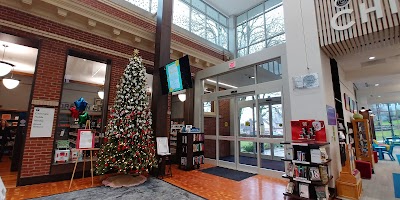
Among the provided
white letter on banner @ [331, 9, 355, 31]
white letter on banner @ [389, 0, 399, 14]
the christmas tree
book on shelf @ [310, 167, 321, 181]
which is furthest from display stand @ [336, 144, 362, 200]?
the christmas tree

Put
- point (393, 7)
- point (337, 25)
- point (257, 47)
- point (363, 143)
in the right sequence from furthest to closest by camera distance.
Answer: point (257, 47) < point (363, 143) < point (337, 25) < point (393, 7)

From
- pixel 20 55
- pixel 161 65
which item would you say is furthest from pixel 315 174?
pixel 20 55

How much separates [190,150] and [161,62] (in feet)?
8.77

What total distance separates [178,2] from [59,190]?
726 centimetres

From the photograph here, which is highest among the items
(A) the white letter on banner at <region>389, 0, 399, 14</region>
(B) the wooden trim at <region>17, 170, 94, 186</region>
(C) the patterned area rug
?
(A) the white letter on banner at <region>389, 0, 399, 14</region>

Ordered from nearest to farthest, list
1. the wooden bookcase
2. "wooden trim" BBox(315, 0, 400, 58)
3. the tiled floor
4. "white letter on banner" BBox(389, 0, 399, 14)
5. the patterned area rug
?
"white letter on banner" BBox(389, 0, 399, 14), "wooden trim" BBox(315, 0, 400, 58), the patterned area rug, the tiled floor, the wooden bookcase

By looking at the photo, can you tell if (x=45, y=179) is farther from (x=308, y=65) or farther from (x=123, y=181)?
(x=308, y=65)

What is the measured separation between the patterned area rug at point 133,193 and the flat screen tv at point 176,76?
2.15 m

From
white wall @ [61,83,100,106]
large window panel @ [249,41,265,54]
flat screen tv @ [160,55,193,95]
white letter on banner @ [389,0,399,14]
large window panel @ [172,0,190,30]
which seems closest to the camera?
white letter on banner @ [389,0,399,14]

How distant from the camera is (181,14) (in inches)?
300

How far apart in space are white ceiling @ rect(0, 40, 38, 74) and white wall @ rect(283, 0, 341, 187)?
23.2 feet

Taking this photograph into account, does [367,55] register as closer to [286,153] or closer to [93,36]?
[286,153]

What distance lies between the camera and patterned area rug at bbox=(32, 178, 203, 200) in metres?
3.36

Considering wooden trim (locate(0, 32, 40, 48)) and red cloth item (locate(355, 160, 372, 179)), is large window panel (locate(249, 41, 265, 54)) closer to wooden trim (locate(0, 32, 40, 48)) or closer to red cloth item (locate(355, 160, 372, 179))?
red cloth item (locate(355, 160, 372, 179))
